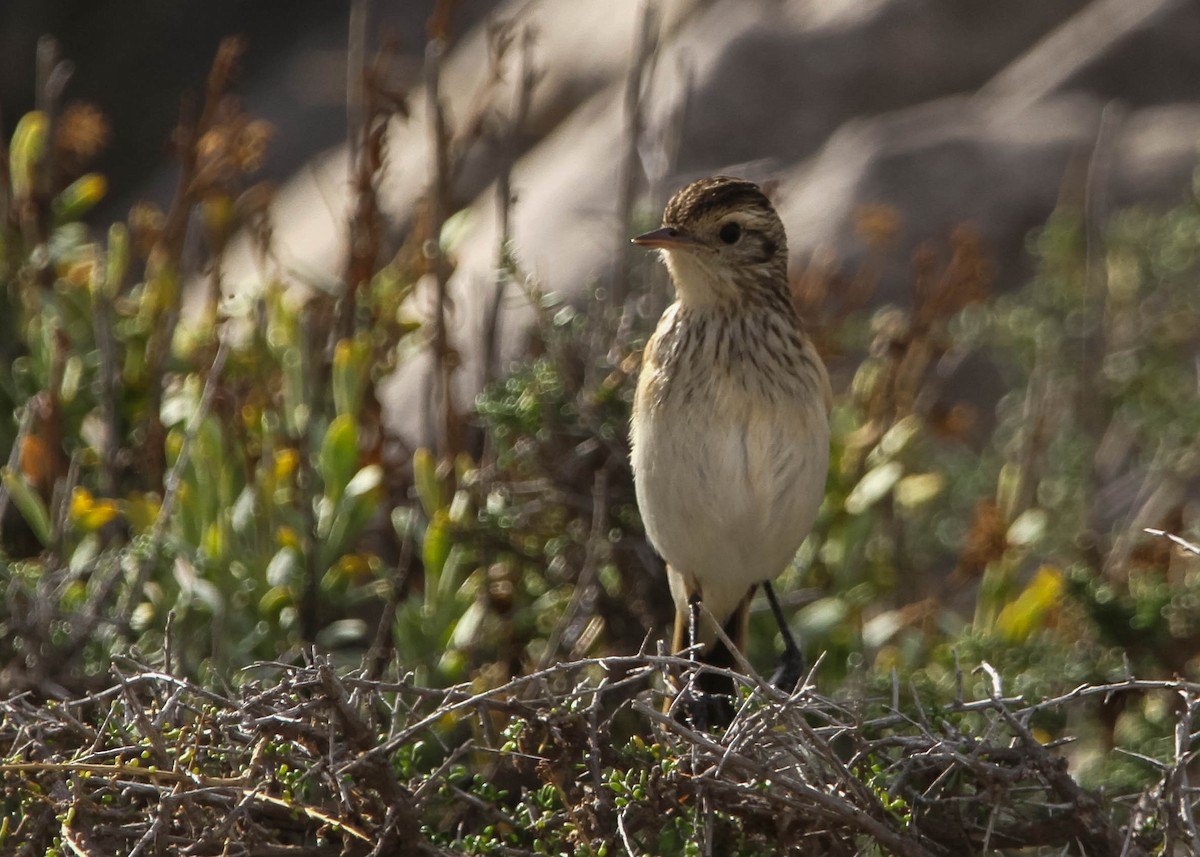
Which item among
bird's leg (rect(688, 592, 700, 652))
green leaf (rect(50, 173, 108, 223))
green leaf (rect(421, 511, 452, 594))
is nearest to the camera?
bird's leg (rect(688, 592, 700, 652))

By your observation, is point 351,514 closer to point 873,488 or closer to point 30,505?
point 30,505

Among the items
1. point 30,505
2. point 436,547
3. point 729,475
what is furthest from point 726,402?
point 30,505

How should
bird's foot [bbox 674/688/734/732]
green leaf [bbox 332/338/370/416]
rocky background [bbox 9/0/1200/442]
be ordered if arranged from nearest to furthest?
bird's foot [bbox 674/688/734/732] < green leaf [bbox 332/338/370/416] < rocky background [bbox 9/0/1200/442]

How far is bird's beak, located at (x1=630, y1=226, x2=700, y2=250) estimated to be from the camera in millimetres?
4911

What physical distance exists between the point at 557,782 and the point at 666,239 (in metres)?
1.78

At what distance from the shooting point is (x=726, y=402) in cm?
502

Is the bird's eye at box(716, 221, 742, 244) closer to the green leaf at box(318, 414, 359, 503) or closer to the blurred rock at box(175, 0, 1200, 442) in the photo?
the green leaf at box(318, 414, 359, 503)

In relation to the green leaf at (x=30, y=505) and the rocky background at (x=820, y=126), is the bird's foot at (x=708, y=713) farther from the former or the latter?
the rocky background at (x=820, y=126)

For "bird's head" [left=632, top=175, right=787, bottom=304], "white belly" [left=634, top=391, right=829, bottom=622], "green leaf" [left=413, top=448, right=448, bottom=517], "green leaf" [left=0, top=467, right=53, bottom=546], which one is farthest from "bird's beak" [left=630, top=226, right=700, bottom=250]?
"green leaf" [left=0, top=467, right=53, bottom=546]

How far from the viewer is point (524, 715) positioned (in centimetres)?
387

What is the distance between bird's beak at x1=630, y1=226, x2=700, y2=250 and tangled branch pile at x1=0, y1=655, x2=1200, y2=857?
148cm

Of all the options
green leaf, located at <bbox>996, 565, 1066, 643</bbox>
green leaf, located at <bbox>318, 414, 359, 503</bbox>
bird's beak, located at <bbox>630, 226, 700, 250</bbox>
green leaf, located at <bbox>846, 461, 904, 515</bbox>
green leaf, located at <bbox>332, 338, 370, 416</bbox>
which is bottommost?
green leaf, located at <bbox>996, 565, 1066, 643</bbox>

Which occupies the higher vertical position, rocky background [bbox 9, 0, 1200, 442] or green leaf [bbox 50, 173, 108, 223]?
green leaf [bbox 50, 173, 108, 223]

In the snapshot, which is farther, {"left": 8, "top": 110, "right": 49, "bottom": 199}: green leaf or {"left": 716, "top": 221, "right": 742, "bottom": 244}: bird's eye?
{"left": 8, "top": 110, "right": 49, "bottom": 199}: green leaf
